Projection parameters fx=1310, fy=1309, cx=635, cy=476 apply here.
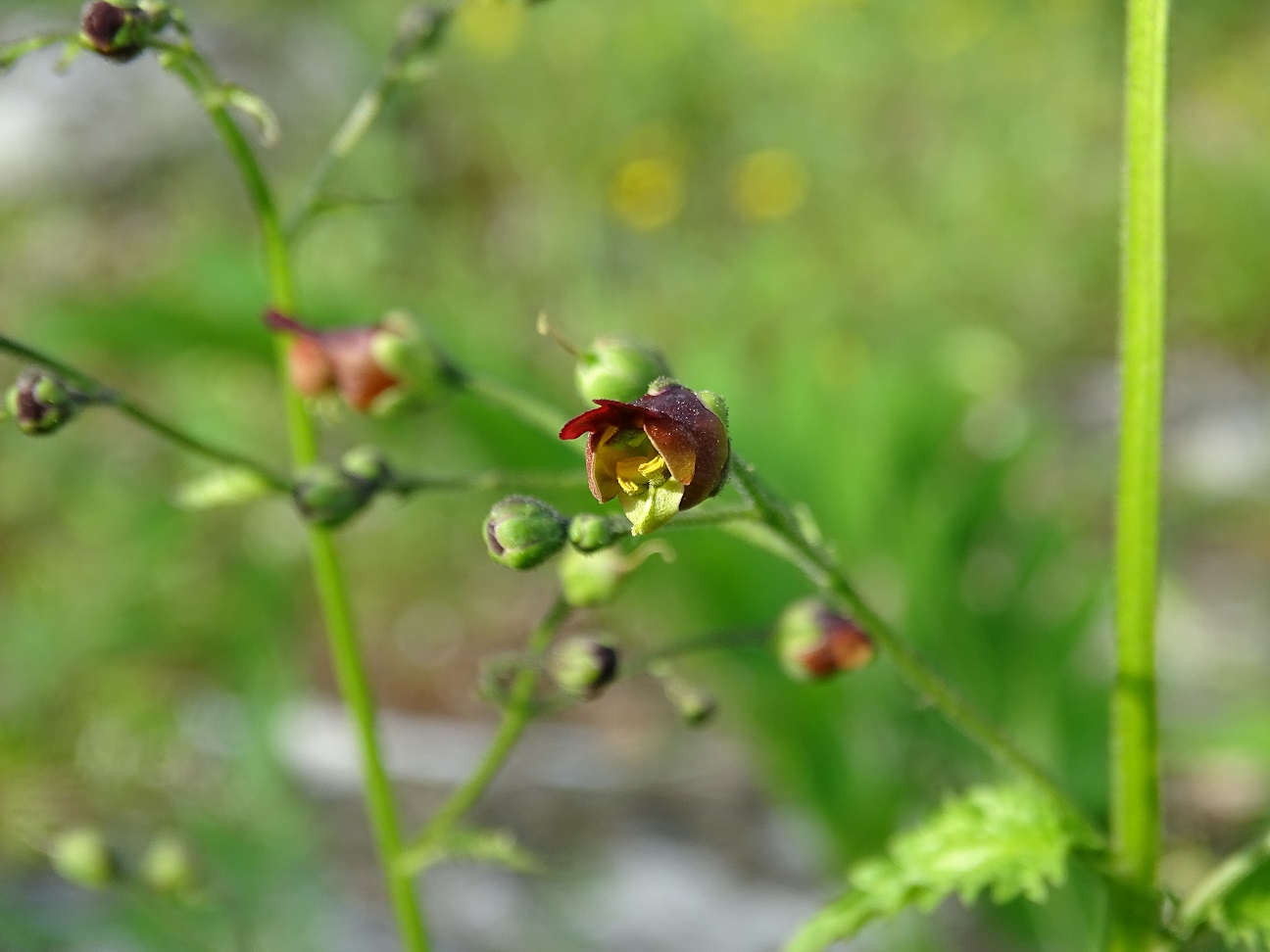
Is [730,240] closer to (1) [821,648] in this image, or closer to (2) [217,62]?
(2) [217,62]

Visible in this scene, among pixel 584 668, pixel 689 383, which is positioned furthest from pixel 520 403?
pixel 689 383

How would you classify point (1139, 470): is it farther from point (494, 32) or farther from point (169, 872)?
point (494, 32)

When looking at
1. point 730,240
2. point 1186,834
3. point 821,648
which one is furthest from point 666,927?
point 730,240

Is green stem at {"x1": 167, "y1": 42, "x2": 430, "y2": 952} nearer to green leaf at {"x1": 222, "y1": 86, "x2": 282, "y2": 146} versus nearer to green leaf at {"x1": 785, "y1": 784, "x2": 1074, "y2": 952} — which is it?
green leaf at {"x1": 222, "y1": 86, "x2": 282, "y2": 146}

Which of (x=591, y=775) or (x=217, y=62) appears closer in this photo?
Result: (x=591, y=775)

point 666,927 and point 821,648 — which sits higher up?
point 666,927

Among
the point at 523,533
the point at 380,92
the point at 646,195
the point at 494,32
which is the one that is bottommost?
the point at 523,533
